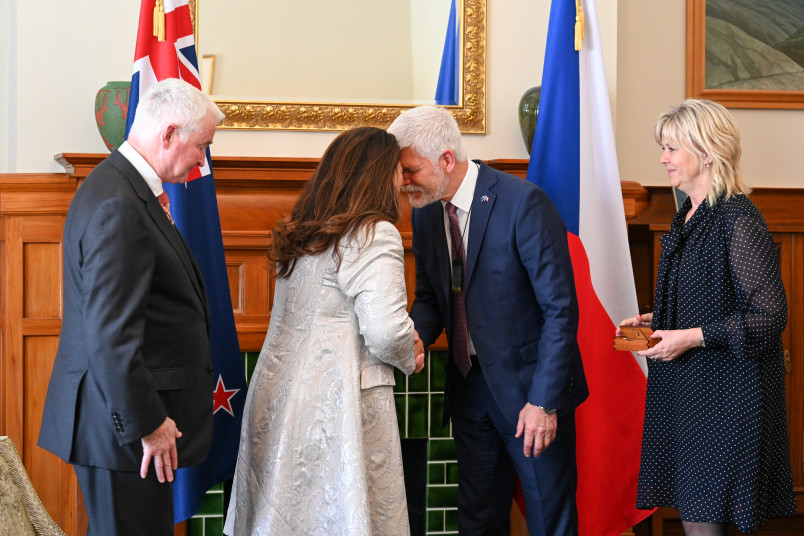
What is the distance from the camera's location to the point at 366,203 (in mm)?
1991

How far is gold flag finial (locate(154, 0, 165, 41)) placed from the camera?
8.54ft

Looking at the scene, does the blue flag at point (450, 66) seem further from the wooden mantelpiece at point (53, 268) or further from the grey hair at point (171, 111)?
the grey hair at point (171, 111)

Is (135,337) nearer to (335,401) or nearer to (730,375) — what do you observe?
(335,401)

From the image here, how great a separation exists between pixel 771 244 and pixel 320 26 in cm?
193

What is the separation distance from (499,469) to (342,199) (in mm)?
1022

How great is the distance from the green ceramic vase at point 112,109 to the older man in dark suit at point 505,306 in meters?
1.16

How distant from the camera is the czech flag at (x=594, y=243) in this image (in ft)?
9.38

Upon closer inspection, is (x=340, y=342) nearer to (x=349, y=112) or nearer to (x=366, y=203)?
(x=366, y=203)

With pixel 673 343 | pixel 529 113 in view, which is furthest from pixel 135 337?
pixel 529 113

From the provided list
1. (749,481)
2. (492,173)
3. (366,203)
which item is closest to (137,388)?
(366,203)

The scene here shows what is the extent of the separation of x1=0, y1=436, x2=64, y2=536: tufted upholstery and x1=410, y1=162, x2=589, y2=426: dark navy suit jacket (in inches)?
48.9

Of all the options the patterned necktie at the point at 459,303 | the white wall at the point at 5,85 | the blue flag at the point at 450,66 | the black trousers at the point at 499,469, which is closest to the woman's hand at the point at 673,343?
the black trousers at the point at 499,469

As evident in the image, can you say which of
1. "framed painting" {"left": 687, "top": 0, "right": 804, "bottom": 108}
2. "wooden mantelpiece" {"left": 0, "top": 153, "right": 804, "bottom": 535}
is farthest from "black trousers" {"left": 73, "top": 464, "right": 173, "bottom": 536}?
"framed painting" {"left": 687, "top": 0, "right": 804, "bottom": 108}

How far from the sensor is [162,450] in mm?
1690
